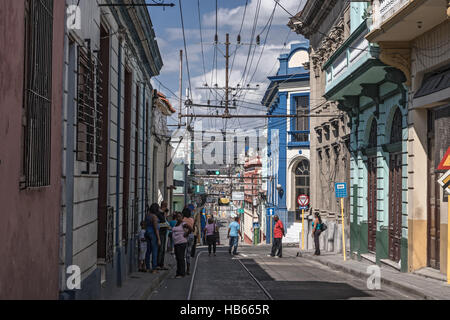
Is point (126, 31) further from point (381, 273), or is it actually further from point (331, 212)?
point (331, 212)

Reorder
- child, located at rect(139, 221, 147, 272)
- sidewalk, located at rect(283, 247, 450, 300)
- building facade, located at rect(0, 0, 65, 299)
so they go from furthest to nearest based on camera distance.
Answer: child, located at rect(139, 221, 147, 272) < sidewalk, located at rect(283, 247, 450, 300) < building facade, located at rect(0, 0, 65, 299)

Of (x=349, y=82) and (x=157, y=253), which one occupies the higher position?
(x=349, y=82)

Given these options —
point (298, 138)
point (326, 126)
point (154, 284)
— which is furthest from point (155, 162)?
point (298, 138)

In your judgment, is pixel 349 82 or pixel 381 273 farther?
pixel 349 82

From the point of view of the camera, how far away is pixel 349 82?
63.4 ft

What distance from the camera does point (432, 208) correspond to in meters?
14.9

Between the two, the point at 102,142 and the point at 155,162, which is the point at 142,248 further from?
the point at 155,162

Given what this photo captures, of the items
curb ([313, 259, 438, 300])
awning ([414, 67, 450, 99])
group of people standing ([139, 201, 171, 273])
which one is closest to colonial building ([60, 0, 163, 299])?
group of people standing ([139, 201, 171, 273])

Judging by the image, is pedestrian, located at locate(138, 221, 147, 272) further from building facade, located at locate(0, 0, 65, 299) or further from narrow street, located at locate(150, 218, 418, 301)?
building facade, located at locate(0, 0, 65, 299)

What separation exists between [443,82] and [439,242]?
3.65 metres

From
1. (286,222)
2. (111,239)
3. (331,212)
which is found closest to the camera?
(111,239)

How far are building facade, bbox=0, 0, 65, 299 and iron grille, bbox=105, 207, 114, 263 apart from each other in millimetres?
4001

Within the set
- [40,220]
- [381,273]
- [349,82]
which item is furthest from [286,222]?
[40,220]

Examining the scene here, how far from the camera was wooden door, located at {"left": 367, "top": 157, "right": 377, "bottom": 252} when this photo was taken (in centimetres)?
2033
